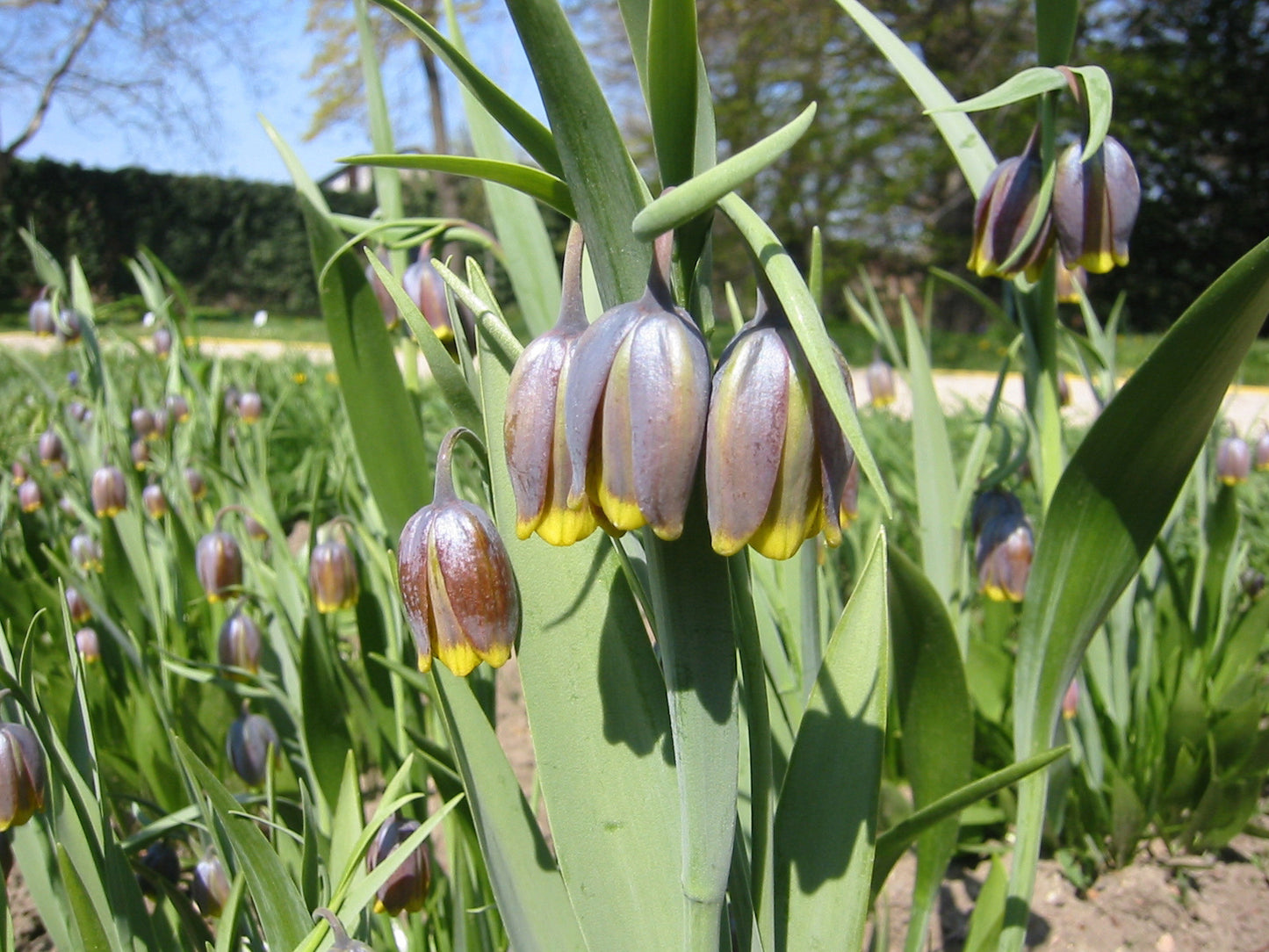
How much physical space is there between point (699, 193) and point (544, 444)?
153 mm

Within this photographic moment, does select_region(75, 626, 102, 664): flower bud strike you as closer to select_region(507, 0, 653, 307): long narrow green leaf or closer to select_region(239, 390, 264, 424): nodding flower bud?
select_region(239, 390, 264, 424): nodding flower bud

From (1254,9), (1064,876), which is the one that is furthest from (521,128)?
(1254,9)

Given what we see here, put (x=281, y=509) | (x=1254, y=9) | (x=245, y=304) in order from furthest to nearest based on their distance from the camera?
1. (x=245, y=304)
2. (x=1254, y=9)
3. (x=281, y=509)

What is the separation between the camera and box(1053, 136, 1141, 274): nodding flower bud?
38.3 inches

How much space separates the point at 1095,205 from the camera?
0.99 metres

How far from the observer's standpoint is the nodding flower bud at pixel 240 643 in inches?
→ 53.1

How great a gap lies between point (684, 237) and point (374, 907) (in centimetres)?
77

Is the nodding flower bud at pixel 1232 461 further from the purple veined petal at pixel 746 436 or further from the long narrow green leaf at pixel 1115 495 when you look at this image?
the purple veined petal at pixel 746 436

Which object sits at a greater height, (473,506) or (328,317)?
(328,317)

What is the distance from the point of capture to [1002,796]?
152cm

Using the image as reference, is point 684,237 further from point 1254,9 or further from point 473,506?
point 1254,9

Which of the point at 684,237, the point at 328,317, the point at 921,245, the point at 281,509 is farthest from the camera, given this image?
the point at 921,245

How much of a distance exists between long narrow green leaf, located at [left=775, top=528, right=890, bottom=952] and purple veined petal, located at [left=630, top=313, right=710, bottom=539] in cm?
27

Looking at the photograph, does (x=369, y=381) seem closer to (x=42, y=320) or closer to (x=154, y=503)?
(x=154, y=503)
